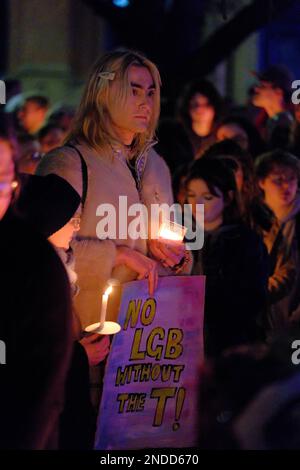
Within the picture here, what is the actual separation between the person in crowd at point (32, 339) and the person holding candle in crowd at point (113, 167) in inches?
54.4

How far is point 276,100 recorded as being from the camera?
21.7ft

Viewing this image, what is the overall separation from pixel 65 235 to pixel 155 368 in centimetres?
65

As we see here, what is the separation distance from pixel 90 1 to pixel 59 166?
15.1ft

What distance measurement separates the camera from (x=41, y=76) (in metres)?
17.0

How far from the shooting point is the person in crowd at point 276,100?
642 cm

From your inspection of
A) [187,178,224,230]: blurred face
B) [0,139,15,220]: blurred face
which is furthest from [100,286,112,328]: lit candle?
[187,178,224,230]: blurred face

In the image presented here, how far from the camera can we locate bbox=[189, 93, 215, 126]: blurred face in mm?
7359

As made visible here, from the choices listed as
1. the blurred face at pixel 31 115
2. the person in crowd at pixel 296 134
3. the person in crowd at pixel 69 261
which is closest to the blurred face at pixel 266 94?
the person in crowd at pixel 296 134

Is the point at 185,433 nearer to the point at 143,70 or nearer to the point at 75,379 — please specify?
the point at 75,379

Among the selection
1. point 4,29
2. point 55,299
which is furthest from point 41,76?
point 55,299

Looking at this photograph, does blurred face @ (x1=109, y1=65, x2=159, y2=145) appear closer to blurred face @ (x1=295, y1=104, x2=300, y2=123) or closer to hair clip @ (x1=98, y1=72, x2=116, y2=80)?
hair clip @ (x1=98, y1=72, x2=116, y2=80)

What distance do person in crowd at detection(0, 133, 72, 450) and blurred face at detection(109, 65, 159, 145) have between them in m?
1.60

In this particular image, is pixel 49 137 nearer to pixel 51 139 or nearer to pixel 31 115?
pixel 51 139

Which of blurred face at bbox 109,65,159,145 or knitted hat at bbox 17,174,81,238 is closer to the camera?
knitted hat at bbox 17,174,81,238
